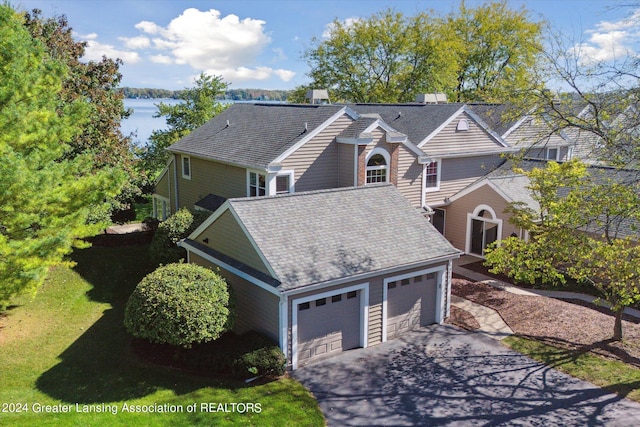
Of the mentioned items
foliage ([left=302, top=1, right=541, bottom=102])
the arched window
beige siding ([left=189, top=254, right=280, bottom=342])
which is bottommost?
beige siding ([left=189, top=254, right=280, bottom=342])

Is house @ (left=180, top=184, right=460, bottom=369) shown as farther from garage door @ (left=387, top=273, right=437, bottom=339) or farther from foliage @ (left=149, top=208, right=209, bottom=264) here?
foliage @ (left=149, top=208, right=209, bottom=264)

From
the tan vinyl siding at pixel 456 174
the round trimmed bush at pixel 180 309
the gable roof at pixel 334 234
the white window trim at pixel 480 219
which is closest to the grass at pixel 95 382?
the round trimmed bush at pixel 180 309

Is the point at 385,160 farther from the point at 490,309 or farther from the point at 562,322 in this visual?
the point at 562,322

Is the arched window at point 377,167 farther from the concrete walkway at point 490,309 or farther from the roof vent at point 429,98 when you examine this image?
the roof vent at point 429,98

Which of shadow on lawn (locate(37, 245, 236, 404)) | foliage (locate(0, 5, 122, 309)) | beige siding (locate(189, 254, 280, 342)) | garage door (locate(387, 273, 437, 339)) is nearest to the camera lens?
foliage (locate(0, 5, 122, 309))

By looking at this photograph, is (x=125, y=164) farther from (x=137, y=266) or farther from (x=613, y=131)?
(x=613, y=131)

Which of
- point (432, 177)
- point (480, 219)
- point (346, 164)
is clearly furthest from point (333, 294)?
point (432, 177)

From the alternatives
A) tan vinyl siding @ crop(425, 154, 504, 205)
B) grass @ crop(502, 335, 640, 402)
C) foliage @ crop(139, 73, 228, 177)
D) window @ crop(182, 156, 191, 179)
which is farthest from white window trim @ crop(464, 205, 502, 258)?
foliage @ crop(139, 73, 228, 177)

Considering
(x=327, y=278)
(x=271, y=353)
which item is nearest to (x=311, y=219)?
(x=327, y=278)
